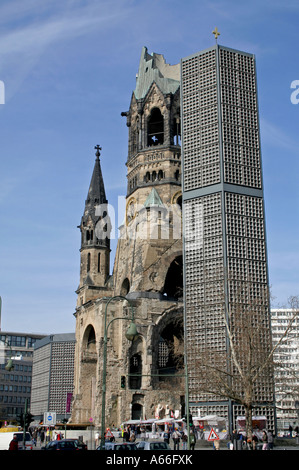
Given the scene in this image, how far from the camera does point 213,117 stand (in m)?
51.1

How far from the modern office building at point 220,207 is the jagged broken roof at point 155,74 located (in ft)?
44.5

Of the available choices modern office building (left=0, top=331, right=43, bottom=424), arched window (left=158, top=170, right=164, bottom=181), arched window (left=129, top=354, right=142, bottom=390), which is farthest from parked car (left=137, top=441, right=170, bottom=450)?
modern office building (left=0, top=331, right=43, bottom=424)

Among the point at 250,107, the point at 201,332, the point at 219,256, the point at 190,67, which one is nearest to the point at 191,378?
the point at 201,332

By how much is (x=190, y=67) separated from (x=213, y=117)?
18.6ft

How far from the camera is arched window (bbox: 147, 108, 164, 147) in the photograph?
6856cm

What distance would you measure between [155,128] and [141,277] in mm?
20505

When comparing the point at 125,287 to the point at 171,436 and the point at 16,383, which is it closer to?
the point at 171,436

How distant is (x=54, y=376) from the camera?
95.2 metres

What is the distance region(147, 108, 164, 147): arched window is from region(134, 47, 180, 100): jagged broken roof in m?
2.52

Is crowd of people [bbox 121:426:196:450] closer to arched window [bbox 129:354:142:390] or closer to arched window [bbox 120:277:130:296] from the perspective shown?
arched window [bbox 129:354:142:390]

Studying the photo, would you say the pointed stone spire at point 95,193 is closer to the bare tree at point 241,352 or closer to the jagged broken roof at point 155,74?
the jagged broken roof at point 155,74

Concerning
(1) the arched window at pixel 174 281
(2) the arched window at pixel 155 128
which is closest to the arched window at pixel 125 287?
(1) the arched window at pixel 174 281
